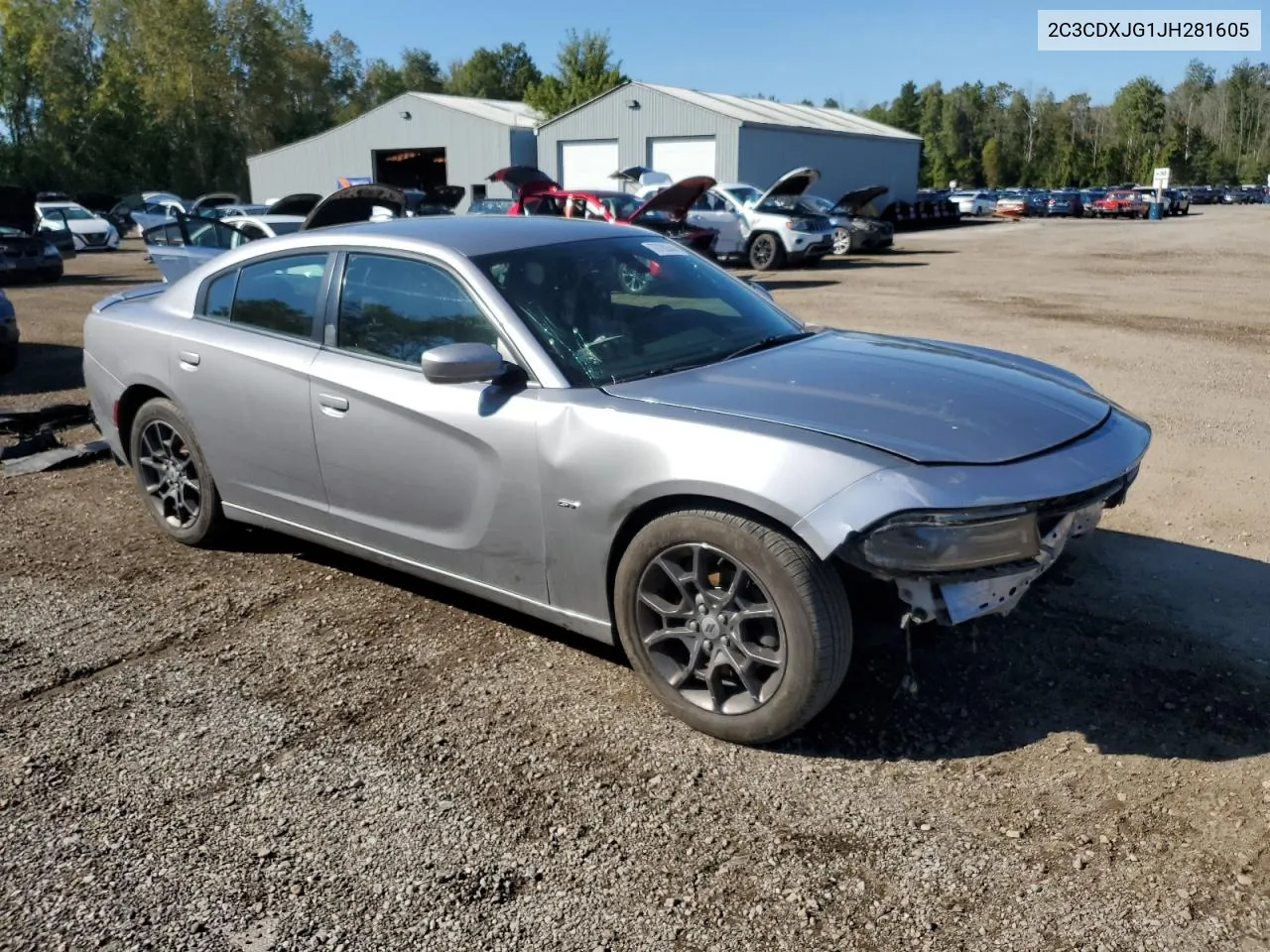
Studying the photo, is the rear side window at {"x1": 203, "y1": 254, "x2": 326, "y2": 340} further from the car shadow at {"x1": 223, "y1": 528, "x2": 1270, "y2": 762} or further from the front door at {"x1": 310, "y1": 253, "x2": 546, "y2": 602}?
the car shadow at {"x1": 223, "y1": 528, "x2": 1270, "y2": 762}

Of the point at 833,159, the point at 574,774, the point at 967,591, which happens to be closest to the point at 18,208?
the point at 574,774

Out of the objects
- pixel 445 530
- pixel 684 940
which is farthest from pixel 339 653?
pixel 684 940

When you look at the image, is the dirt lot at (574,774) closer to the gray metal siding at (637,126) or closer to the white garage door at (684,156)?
the gray metal siding at (637,126)

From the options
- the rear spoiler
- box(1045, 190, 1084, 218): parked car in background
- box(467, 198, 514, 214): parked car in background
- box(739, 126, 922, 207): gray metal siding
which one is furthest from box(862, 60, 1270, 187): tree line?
the rear spoiler

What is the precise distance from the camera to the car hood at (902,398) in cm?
320

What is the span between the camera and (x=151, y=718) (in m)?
3.63

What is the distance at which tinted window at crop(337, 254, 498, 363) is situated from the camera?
12.9ft

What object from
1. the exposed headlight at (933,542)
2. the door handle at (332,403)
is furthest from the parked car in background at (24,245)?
the exposed headlight at (933,542)

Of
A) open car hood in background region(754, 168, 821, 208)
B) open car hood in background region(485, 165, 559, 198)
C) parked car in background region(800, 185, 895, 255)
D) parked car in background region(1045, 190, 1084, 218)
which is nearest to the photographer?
open car hood in background region(485, 165, 559, 198)

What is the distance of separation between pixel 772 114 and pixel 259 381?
41926 millimetres

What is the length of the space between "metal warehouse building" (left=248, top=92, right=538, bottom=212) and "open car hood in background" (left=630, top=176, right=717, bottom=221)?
24.5 meters

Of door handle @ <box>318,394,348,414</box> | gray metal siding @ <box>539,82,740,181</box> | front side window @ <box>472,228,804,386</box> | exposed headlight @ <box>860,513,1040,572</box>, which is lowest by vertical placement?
exposed headlight @ <box>860,513,1040,572</box>

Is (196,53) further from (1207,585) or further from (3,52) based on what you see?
(1207,585)

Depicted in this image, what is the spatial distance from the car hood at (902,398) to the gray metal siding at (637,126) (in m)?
34.9
